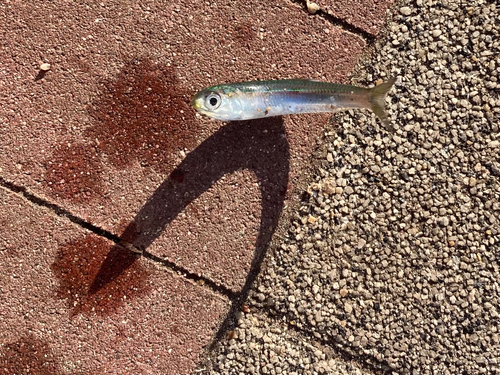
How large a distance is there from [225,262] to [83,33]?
7.47 ft

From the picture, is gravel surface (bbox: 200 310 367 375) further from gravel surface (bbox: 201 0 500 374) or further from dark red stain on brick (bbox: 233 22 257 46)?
dark red stain on brick (bbox: 233 22 257 46)

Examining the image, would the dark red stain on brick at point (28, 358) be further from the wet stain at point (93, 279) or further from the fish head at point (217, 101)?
the fish head at point (217, 101)

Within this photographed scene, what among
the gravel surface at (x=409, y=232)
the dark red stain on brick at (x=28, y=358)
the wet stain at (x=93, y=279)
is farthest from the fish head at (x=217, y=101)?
the dark red stain on brick at (x=28, y=358)

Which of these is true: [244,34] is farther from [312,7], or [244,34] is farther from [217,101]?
[217,101]

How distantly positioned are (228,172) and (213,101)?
0.86 meters

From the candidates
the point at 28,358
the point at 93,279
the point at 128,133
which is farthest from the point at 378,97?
the point at 28,358

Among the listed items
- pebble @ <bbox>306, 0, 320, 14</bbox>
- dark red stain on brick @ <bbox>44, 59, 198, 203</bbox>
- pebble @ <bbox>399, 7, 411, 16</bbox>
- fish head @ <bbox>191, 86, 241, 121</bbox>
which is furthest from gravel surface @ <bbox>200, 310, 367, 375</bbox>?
pebble @ <bbox>399, 7, 411, 16</bbox>

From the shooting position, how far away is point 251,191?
11.6 feet

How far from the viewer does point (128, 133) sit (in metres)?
3.51

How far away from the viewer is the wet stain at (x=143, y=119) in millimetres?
3506

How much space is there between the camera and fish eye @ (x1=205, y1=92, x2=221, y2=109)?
2791 millimetres

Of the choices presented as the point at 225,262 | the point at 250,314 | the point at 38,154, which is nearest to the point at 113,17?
the point at 38,154

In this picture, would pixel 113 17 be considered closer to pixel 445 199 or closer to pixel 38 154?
pixel 38 154

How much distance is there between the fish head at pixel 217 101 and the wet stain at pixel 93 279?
1.50 metres
